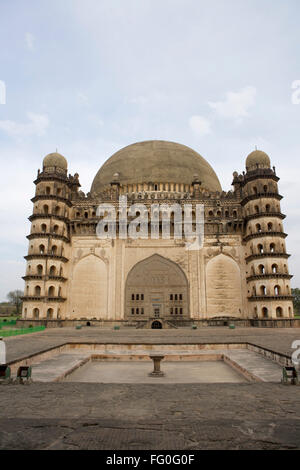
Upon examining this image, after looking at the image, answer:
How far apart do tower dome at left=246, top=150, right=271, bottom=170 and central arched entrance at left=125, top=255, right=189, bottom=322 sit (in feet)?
44.2

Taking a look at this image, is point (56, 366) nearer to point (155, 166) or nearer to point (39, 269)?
point (39, 269)

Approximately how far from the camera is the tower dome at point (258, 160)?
34.2m

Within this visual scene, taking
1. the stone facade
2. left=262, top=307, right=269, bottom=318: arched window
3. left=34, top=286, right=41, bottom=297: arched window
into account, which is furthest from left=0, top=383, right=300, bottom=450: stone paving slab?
left=34, top=286, right=41, bottom=297: arched window

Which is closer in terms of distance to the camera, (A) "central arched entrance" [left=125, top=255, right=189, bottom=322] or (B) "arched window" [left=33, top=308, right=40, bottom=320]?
(B) "arched window" [left=33, top=308, right=40, bottom=320]

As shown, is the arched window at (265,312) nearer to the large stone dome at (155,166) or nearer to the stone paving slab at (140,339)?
the stone paving slab at (140,339)

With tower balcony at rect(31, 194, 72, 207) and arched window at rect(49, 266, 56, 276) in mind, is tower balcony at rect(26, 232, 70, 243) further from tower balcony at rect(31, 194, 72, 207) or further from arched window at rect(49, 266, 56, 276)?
tower balcony at rect(31, 194, 72, 207)

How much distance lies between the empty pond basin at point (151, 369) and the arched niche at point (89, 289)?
18623 millimetres

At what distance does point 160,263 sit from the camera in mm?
33844

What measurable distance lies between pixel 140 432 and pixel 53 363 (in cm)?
875

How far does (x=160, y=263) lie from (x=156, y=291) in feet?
9.61

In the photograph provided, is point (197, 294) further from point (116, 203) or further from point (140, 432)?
point (140, 432)

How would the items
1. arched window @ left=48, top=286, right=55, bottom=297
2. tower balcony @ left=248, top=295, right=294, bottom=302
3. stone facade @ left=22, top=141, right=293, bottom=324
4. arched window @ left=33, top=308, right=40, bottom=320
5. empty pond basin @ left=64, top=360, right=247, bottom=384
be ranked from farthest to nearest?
1. arched window @ left=48, top=286, right=55, bottom=297
2. stone facade @ left=22, top=141, right=293, bottom=324
3. arched window @ left=33, top=308, right=40, bottom=320
4. tower balcony @ left=248, top=295, right=294, bottom=302
5. empty pond basin @ left=64, top=360, right=247, bottom=384

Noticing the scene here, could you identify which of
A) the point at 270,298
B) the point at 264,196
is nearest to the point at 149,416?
the point at 270,298

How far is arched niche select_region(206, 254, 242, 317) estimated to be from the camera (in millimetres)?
32469
